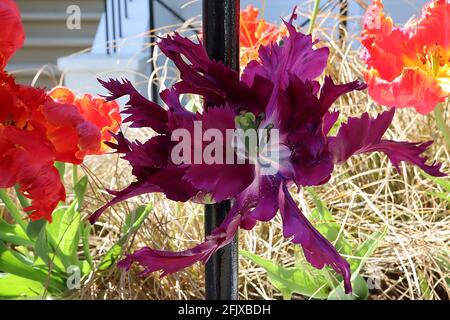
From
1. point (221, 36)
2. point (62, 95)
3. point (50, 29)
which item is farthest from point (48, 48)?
point (221, 36)

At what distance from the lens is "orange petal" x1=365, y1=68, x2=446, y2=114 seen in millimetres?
477

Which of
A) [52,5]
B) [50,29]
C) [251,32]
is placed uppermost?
[52,5]

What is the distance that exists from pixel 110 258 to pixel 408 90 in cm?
37

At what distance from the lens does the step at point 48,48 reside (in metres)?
3.60

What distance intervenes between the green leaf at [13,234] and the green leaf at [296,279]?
0.84 feet

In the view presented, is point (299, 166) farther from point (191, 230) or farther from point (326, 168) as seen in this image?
point (191, 230)

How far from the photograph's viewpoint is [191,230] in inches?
32.7

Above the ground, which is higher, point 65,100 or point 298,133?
point 65,100

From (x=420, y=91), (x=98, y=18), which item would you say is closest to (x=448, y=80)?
(x=420, y=91)

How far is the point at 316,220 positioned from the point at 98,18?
123 inches

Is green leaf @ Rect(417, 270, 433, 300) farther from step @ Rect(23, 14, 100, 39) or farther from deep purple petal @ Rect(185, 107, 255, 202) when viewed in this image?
step @ Rect(23, 14, 100, 39)

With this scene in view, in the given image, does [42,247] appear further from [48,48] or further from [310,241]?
[48,48]

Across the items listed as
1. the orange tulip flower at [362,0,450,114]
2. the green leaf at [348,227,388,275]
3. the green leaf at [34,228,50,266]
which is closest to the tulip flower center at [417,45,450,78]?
the orange tulip flower at [362,0,450,114]

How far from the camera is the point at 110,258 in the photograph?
27.9 inches
